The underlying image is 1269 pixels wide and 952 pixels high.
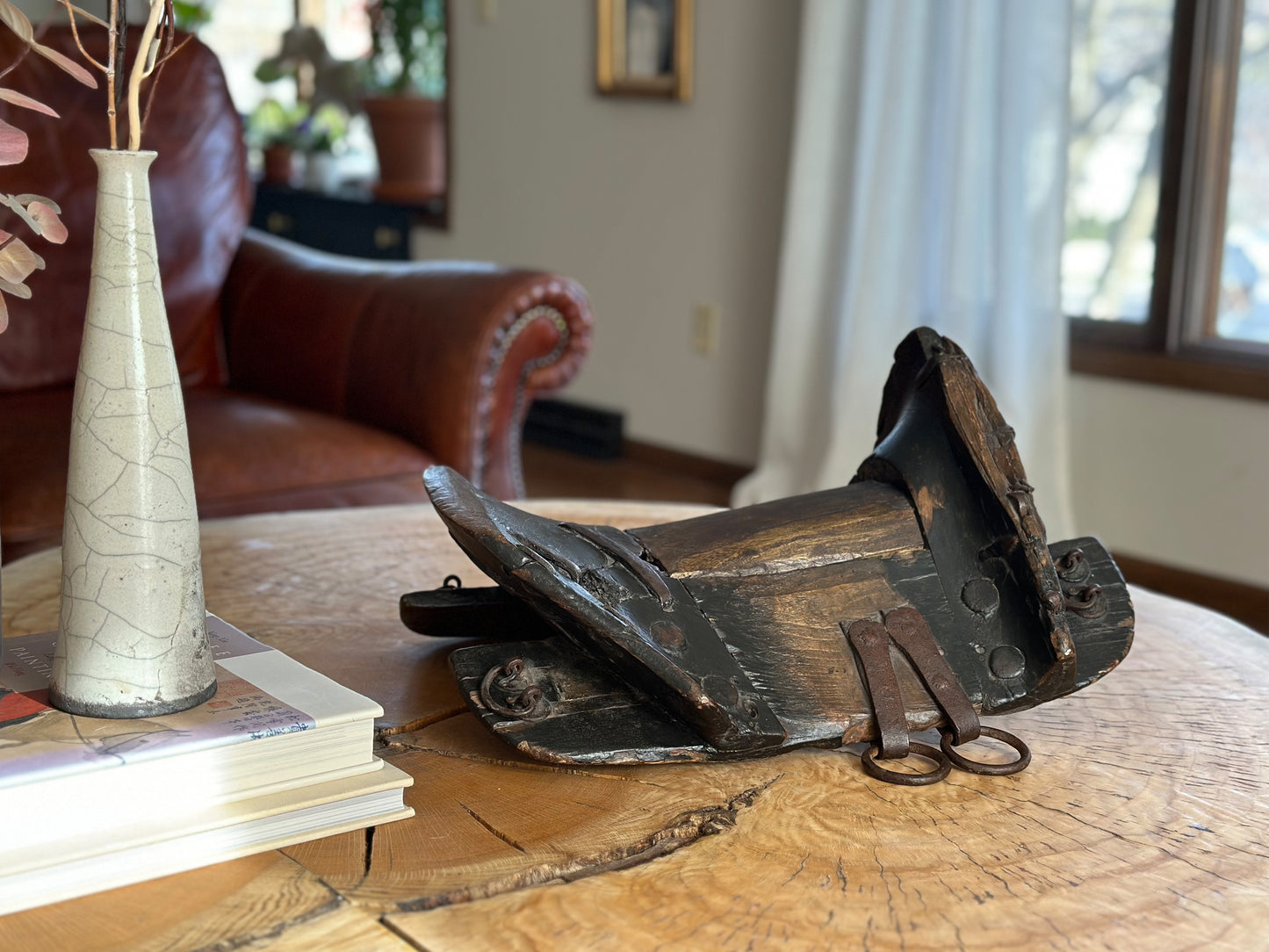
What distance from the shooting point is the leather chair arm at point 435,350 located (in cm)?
189

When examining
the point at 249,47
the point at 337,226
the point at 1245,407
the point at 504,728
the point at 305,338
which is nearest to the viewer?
the point at 504,728

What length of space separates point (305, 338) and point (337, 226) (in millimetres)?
2284

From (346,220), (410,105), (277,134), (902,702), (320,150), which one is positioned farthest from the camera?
(277,134)

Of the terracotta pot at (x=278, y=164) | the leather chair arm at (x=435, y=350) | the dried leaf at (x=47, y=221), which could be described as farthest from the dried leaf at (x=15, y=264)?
the terracotta pot at (x=278, y=164)

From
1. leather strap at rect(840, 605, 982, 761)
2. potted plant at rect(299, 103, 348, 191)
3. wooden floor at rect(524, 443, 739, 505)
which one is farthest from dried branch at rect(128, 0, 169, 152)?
potted plant at rect(299, 103, 348, 191)

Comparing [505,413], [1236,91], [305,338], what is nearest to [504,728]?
[505,413]

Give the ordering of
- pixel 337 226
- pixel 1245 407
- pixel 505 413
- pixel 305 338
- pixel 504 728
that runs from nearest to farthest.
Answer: pixel 504 728, pixel 505 413, pixel 305 338, pixel 1245 407, pixel 337 226

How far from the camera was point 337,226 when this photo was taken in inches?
168

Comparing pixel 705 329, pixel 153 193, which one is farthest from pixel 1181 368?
pixel 153 193

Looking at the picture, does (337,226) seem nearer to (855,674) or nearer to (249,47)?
(249,47)

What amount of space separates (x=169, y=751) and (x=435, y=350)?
4.29ft

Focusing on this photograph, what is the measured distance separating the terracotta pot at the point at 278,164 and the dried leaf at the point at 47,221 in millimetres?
3986

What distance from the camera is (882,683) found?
0.77m

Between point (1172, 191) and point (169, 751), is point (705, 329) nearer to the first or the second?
point (1172, 191)
